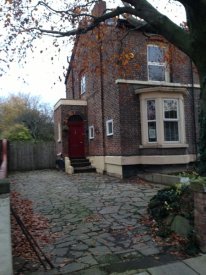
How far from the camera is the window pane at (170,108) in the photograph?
50.7 feet

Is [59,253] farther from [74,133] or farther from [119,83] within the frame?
[74,133]

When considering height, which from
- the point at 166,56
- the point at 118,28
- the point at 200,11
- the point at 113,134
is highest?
the point at 118,28

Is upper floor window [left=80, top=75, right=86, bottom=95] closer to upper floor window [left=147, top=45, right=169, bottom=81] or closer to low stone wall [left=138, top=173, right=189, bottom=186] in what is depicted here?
upper floor window [left=147, top=45, right=169, bottom=81]

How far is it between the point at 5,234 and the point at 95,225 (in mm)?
3223

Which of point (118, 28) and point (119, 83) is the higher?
point (118, 28)

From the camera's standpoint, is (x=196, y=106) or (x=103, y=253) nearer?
(x=103, y=253)

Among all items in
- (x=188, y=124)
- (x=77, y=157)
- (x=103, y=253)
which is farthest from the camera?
(x=77, y=157)

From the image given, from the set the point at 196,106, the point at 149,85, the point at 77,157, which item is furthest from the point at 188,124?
the point at 77,157

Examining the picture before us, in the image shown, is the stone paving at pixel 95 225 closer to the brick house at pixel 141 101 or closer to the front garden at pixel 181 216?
the front garden at pixel 181 216

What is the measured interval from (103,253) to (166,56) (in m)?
11.7

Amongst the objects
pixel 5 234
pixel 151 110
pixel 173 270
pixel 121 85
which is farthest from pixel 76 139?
pixel 5 234

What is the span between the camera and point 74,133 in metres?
20.8

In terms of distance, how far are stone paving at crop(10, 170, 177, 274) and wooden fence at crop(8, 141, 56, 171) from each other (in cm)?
1030

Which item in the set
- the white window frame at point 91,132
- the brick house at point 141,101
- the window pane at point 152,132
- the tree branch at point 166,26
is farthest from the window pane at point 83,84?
the tree branch at point 166,26
